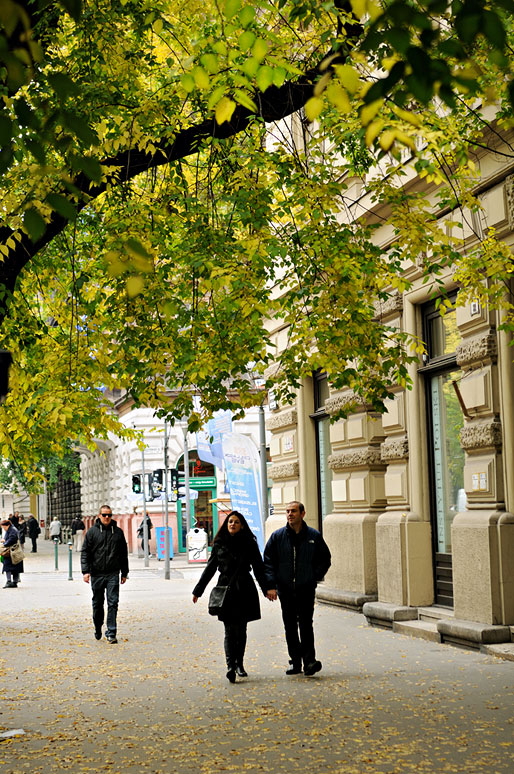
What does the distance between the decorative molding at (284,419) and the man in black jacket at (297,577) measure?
8.66m

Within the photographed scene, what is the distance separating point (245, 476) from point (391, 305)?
26.7 feet

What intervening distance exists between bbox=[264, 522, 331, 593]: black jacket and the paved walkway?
0.89 meters

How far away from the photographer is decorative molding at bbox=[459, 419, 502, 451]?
12195 mm

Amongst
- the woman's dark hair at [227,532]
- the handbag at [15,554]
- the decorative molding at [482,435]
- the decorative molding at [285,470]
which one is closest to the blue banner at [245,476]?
the decorative molding at [285,470]

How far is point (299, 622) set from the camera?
11.3 m

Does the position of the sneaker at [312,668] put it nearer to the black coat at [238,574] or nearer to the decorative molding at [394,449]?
the black coat at [238,574]

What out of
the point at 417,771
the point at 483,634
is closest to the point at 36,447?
the point at 483,634

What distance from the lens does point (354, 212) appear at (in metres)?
16.5

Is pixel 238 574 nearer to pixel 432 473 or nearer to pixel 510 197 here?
pixel 432 473

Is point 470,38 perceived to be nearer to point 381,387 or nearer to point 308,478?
point 381,387

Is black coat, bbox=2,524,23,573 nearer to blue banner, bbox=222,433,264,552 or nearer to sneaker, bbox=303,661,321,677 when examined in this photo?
blue banner, bbox=222,433,264,552

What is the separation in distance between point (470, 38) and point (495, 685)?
7.22 meters

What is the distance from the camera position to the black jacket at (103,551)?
50.9 feet

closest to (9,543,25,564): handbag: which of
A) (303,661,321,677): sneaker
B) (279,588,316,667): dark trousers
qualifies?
(279,588,316,667): dark trousers
